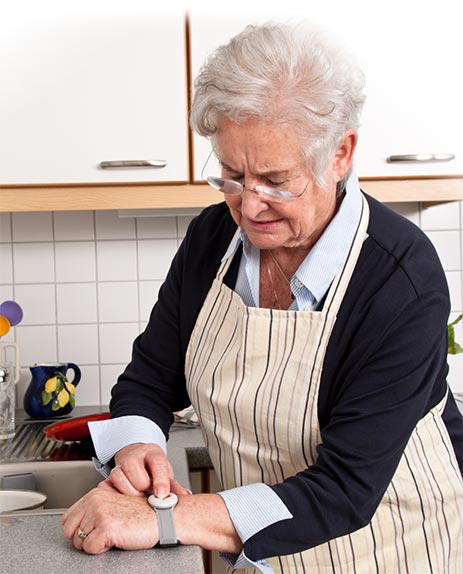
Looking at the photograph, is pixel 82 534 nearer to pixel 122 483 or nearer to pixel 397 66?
pixel 122 483

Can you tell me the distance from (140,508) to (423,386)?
0.39m

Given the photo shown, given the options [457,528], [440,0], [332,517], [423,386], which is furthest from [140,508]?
[440,0]

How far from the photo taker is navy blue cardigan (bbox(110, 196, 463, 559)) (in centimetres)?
106

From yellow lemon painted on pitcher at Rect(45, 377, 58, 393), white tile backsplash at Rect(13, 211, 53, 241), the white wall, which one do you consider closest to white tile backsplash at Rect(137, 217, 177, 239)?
the white wall

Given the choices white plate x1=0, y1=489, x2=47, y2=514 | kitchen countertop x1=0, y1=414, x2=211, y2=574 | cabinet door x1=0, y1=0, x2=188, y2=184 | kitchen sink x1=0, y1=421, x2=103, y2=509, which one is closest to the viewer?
kitchen countertop x1=0, y1=414, x2=211, y2=574

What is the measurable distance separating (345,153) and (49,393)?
1225mm

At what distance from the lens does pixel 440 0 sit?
1941 mm

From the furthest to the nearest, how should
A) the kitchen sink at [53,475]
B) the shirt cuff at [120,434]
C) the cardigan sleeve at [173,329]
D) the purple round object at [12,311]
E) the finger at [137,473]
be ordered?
1. the purple round object at [12,311]
2. the kitchen sink at [53,475]
3. the cardigan sleeve at [173,329]
4. the shirt cuff at [120,434]
5. the finger at [137,473]

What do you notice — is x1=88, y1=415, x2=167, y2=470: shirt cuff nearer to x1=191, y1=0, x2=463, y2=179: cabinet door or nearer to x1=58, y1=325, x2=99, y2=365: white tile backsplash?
x1=191, y1=0, x2=463, y2=179: cabinet door

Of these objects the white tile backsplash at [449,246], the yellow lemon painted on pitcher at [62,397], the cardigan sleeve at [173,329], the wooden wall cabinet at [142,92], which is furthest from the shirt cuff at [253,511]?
the white tile backsplash at [449,246]

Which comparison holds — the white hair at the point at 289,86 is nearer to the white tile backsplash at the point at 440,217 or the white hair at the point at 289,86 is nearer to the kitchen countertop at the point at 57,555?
the kitchen countertop at the point at 57,555

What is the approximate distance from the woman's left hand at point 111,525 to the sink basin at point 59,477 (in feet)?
2.22

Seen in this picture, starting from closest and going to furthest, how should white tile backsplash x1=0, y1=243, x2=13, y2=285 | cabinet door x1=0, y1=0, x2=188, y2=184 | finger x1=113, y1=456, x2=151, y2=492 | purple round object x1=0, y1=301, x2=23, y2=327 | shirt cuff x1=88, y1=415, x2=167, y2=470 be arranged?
finger x1=113, y1=456, x2=151, y2=492 < shirt cuff x1=88, y1=415, x2=167, y2=470 < cabinet door x1=0, y1=0, x2=188, y2=184 < purple round object x1=0, y1=301, x2=23, y2=327 < white tile backsplash x1=0, y1=243, x2=13, y2=285

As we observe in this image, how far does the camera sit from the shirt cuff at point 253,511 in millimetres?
1042
